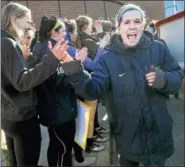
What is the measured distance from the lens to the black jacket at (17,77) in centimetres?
219

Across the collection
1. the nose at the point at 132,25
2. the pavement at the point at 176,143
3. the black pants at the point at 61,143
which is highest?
the nose at the point at 132,25

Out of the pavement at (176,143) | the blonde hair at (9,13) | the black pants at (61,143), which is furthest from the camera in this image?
the pavement at (176,143)

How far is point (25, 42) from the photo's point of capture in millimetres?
2811

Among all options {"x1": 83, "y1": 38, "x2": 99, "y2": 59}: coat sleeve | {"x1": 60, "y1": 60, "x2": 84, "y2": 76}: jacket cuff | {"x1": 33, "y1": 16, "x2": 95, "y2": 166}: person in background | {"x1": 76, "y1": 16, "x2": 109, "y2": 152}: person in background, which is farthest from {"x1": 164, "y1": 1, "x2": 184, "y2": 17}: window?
{"x1": 60, "y1": 60, "x2": 84, "y2": 76}: jacket cuff

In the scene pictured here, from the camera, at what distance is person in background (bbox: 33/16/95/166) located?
2941 millimetres

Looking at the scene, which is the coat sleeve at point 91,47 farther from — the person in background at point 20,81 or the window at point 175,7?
the window at point 175,7

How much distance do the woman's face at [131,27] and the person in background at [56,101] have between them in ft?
2.51

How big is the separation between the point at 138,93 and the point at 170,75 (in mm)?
267

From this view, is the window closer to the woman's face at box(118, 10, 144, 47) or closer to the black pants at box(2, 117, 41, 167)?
the woman's face at box(118, 10, 144, 47)

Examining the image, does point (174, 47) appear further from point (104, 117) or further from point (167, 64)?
point (167, 64)

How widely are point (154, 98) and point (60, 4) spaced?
1858cm

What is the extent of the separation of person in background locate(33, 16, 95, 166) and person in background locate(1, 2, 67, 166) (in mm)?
252

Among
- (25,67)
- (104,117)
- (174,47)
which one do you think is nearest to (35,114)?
(25,67)

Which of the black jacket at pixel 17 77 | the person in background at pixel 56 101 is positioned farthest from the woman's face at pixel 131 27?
the person in background at pixel 56 101
